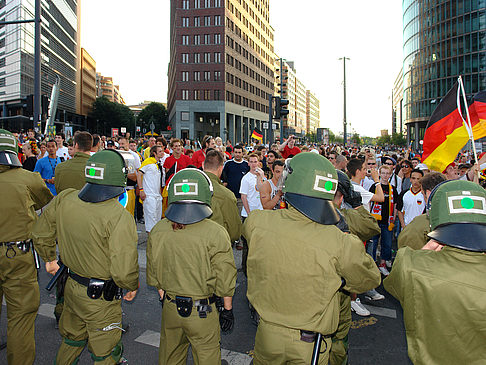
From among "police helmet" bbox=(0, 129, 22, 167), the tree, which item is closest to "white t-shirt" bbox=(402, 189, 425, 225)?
"police helmet" bbox=(0, 129, 22, 167)

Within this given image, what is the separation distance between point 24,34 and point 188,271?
64890 mm

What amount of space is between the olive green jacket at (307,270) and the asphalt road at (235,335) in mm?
1715

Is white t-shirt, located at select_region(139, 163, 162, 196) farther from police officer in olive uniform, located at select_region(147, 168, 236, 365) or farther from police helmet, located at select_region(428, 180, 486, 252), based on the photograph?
police helmet, located at select_region(428, 180, 486, 252)

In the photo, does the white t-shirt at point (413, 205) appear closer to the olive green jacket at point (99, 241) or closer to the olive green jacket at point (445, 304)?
the olive green jacket at point (445, 304)

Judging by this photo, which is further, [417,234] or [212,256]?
[417,234]

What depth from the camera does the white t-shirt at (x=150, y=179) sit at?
7.39 m

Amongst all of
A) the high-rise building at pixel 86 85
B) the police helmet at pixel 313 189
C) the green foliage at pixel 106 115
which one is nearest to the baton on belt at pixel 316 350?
the police helmet at pixel 313 189

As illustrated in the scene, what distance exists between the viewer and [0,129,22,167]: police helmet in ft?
11.6

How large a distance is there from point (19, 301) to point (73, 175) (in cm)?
155

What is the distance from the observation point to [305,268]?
2.25m

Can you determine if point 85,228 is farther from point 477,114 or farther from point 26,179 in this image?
point 477,114

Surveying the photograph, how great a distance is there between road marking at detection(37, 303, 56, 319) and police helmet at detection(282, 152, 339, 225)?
150 inches

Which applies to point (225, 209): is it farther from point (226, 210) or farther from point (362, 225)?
point (362, 225)

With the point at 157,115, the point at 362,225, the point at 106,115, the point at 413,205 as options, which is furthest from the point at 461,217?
the point at 106,115
